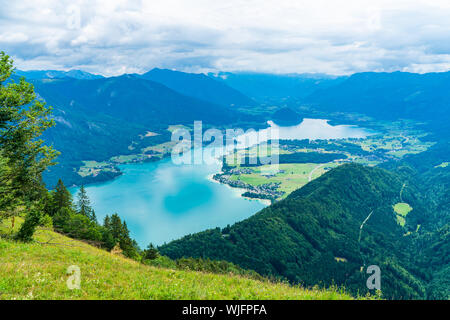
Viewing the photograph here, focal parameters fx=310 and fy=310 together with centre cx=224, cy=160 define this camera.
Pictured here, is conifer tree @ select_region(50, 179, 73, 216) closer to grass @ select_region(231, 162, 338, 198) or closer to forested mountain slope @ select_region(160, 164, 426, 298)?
forested mountain slope @ select_region(160, 164, 426, 298)

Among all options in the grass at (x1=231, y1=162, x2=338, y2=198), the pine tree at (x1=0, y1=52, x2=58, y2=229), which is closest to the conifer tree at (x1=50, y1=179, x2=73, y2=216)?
the pine tree at (x1=0, y1=52, x2=58, y2=229)

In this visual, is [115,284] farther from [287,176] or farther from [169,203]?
[287,176]

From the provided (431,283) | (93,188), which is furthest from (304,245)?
(93,188)

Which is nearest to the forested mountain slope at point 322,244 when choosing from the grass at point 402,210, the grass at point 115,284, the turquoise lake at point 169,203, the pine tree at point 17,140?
the grass at point 402,210

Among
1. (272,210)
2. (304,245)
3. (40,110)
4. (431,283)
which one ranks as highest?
(40,110)

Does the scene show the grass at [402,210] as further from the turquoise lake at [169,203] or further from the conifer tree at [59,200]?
the conifer tree at [59,200]
